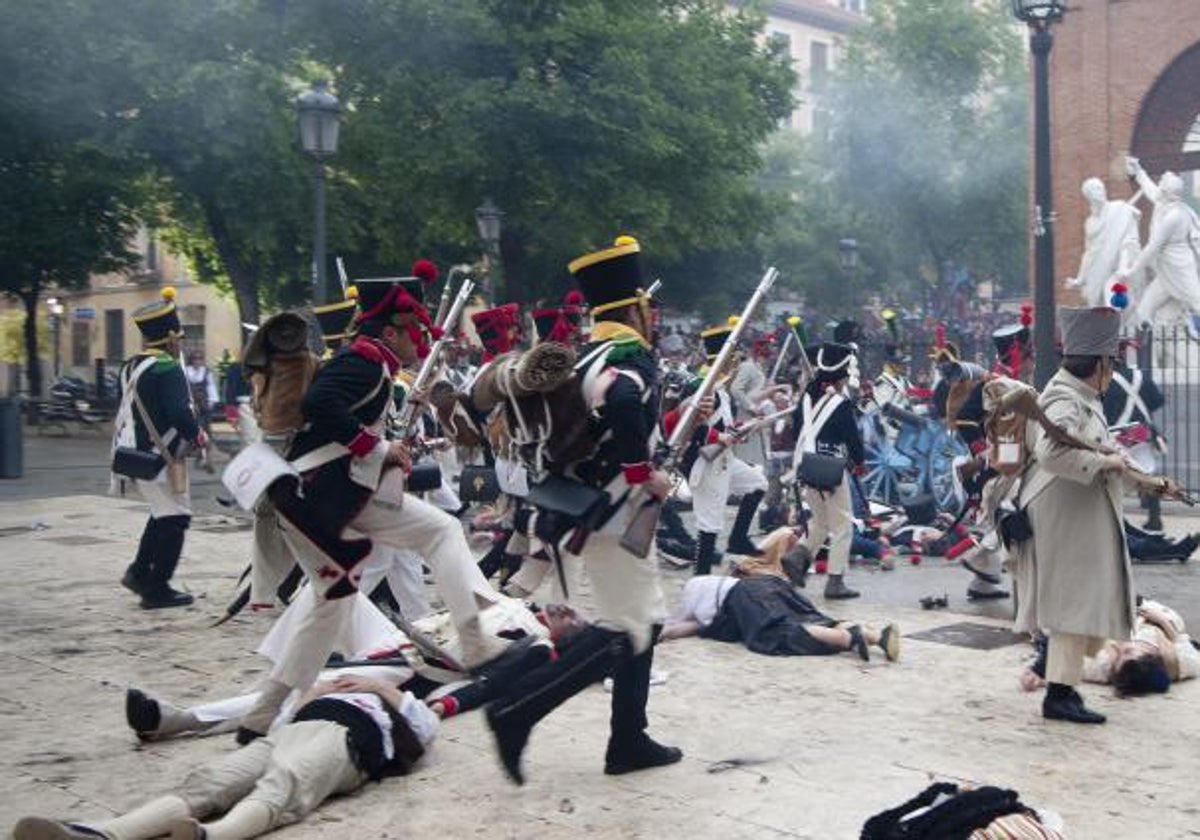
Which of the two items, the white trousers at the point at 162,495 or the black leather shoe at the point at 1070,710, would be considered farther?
the white trousers at the point at 162,495

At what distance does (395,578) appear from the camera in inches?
339

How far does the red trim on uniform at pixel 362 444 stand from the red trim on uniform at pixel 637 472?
1.19 metres

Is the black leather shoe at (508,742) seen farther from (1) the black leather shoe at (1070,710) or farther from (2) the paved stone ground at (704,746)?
(1) the black leather shoe at (1070,710)

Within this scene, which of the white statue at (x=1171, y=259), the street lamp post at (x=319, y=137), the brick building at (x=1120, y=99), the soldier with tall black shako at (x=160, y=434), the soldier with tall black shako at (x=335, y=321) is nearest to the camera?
the soldier with tall black shako at (x=335, y=321)

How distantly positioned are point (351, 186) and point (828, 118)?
23.0m

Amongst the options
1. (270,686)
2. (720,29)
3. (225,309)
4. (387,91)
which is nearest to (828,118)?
(720,29)

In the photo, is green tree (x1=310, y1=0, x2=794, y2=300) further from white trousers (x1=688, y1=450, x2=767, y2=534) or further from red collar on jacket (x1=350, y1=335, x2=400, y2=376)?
red collar on jacket (x1=350, y1=335, x2=400, y2=376)

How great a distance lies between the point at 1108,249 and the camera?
22.8 meters

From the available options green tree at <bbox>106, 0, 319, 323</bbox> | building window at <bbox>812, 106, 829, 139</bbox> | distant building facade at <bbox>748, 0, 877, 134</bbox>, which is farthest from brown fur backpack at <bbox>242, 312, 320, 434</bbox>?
distant building facade at <bbox>748, 0, 877, 134</bbox>

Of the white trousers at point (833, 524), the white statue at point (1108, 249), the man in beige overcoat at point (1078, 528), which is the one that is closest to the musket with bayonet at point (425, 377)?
the white trousers at point (833, 524)

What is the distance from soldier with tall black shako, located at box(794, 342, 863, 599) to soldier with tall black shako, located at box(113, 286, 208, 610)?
4.31 m

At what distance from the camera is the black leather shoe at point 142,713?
20.2 feet

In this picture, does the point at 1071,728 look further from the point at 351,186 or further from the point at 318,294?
the point at 351,186

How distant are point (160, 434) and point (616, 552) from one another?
4970 mm
